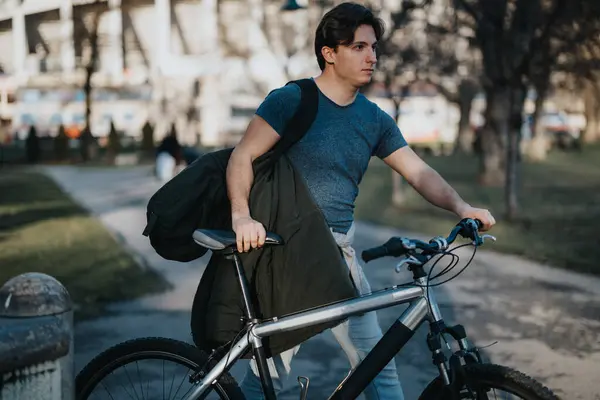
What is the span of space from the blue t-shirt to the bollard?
988 mm

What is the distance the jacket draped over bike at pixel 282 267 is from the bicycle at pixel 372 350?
0.26 ft

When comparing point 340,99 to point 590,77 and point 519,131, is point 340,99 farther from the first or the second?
point 590,77

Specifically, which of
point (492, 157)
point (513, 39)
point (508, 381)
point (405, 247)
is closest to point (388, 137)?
point (405, 247)

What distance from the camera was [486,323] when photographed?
22.1ft

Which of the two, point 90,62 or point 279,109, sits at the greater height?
point 279,109

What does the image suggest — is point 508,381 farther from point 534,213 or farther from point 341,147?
point 534,213

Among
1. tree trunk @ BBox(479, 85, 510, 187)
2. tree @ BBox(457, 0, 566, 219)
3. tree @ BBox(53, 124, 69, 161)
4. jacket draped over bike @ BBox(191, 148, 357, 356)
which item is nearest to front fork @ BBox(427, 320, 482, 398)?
jacket draped over bike @ BBox(191, 148, 357, 356)

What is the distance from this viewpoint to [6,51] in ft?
258

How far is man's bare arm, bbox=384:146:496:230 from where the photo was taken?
3.27 meters

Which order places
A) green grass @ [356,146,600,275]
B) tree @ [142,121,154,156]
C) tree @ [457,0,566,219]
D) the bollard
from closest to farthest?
the bollard
green grass @ [356,146,600,275]
tree @ [457,0,566,219]
tree @ [142,121,154,156]

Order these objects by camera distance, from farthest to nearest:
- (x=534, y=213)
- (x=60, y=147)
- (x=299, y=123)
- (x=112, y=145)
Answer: (x=60, y=147) < (x=112, y=145) < (x=534, y=213) < (x=299, y=123)

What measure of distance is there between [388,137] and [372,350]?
0.88 meters

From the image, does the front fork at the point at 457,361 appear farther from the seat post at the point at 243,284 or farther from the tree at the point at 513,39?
the tree at the point at 513,39

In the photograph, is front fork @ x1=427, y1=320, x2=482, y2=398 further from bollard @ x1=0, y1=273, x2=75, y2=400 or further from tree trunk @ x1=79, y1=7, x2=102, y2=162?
tree trunk @ x1=79, y1=7, x2=102, y2=162
